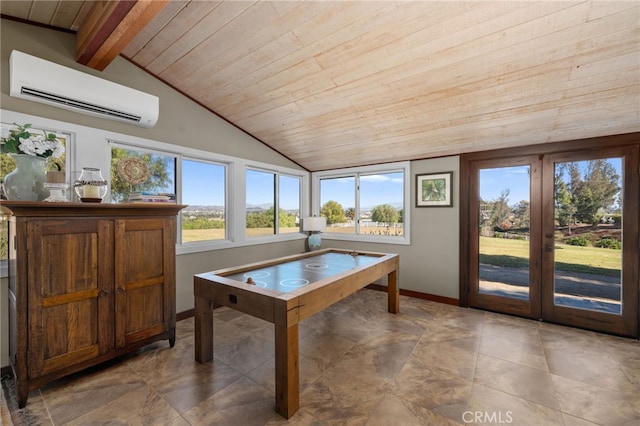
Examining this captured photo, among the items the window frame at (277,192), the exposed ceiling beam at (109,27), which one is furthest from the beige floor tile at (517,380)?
the exposed ceiling beam at (109,27)

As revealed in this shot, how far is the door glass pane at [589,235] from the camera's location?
2.81 metres

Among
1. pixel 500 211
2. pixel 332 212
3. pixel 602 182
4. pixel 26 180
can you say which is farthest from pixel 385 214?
pixel 26 180

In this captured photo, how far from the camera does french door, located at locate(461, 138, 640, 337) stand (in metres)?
2.77

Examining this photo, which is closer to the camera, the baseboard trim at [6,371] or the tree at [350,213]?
the baseboard trim at [6,371]

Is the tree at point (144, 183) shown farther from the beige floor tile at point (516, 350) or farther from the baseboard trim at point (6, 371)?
the beige floor tile at point (516, 350)

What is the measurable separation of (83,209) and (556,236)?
4.61 metres

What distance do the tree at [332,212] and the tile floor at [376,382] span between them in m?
2.32

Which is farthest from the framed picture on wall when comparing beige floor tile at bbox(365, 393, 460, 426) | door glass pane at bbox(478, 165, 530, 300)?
beige floor tile at bbox(365, 393, 460, 426)

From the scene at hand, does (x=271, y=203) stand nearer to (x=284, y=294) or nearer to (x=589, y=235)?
(x=284, y=294)

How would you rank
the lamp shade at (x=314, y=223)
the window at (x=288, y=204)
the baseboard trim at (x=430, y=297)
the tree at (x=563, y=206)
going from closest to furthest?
the tree at (x=563, y=206) < the baseboard trim at (x=430, y=297) < the lamp shade at (x=314, y=223) < the window at (x=288, y=204)

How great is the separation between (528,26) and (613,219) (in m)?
2.39

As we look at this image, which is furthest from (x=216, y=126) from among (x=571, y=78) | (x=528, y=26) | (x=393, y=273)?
(x=571, y=78)

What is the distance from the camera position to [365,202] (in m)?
4.67

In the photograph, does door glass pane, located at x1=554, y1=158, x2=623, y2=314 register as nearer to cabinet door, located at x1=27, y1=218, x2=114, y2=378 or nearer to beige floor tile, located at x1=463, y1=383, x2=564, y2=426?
beige floor tile, located at x1=463, y1=383, x2=564, y2=426
